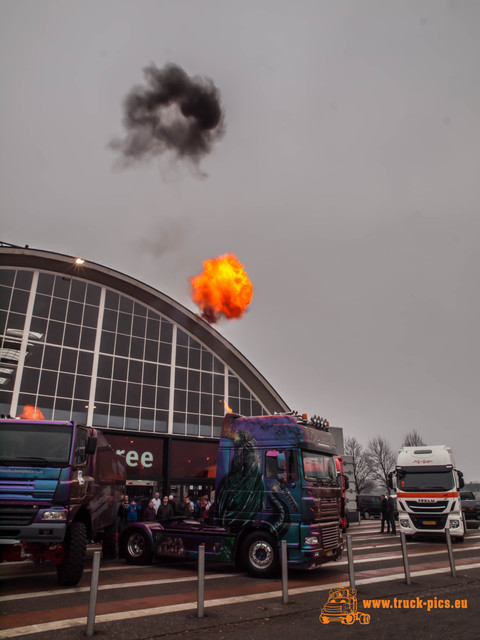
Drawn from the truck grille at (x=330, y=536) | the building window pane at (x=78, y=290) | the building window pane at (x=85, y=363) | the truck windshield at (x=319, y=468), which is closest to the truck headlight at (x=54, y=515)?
the truck windshield at (x=319, y=468)

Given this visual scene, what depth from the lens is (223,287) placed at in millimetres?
26297

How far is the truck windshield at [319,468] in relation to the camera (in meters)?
10.6

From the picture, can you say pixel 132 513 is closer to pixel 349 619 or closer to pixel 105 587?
pixel 105 587

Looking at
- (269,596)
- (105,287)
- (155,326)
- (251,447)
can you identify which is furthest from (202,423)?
(269,596)

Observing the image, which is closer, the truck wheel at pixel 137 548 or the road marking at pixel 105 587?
the road marking at pixel 105 587

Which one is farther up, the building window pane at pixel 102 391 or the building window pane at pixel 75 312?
the building window pane at pixel 75 312

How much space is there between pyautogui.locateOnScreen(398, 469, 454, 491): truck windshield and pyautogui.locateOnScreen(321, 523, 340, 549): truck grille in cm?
793

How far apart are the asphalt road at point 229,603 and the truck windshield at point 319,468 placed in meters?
2.01

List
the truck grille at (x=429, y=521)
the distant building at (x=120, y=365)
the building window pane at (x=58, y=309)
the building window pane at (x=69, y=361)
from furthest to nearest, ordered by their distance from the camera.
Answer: the building window pane at (x=58, y=309) → the building window pane at (x=69, y=361) → the distant building at (x=120, y=365) → the truck grille at (x=429, y=521)

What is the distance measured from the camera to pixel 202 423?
94.2ft

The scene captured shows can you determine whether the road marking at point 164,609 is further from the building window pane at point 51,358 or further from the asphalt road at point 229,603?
the building window pane at point 51,358

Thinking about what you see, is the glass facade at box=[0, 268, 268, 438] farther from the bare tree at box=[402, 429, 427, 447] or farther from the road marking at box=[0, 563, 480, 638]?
the bare tree at box=[402, 429, 427, 447]

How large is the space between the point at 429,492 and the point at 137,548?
10959mm

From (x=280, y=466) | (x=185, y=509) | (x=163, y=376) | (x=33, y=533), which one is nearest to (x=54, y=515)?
(x=33, y=533)
